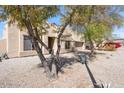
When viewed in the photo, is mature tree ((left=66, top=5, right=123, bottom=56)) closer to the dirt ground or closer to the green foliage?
the dirt ground

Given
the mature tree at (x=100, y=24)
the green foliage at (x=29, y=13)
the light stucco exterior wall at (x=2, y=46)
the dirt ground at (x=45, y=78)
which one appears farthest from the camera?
Answer: the light stucco exterior wall at (x=2, y=46)

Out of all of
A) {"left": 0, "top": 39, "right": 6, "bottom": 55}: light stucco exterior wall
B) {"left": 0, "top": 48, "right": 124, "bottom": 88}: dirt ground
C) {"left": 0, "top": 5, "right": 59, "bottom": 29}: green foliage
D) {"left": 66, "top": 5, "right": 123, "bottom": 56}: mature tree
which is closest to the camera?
{"left": 0, "top": 5, "right": 59, "bottom": 29}: green foliage

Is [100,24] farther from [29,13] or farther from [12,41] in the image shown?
[12,41]

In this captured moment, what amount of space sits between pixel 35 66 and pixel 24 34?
13.3 feet

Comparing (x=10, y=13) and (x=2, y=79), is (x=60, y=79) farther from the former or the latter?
(x=10, y=13)

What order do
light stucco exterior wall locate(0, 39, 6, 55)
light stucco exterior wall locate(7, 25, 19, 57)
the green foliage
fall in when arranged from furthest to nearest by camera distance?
light stucco exterior wall locate(7, 25, 19, 57) < light stucco exterior wall locate(0, 39, 6, 55) < the green foliage

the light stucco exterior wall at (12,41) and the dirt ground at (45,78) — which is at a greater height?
the light stucco exterior wall at (12,41)

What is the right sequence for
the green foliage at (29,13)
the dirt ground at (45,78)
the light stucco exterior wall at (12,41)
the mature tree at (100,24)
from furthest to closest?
the light stucco exterior wall at (12,41) < the mature tree at (100,24) < the dirt ground at (45,78) < the green foliage at (29,13)

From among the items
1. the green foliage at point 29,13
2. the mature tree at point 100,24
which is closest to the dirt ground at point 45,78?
the mature tree at point 100,24

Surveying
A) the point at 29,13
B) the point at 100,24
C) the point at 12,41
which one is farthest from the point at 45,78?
the point at 12,41

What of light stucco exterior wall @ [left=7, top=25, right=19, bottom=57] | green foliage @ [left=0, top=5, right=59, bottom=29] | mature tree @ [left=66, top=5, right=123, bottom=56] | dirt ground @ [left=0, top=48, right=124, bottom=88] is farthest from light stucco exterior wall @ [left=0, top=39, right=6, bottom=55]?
green foliage @ [left=0, top=5, right=59, bottom=29]

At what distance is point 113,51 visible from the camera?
13.6m

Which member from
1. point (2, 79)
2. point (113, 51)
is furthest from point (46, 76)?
point (113, 51)

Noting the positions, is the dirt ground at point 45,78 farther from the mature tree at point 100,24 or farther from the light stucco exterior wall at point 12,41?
the light stucco exterior wall at point 12,41
